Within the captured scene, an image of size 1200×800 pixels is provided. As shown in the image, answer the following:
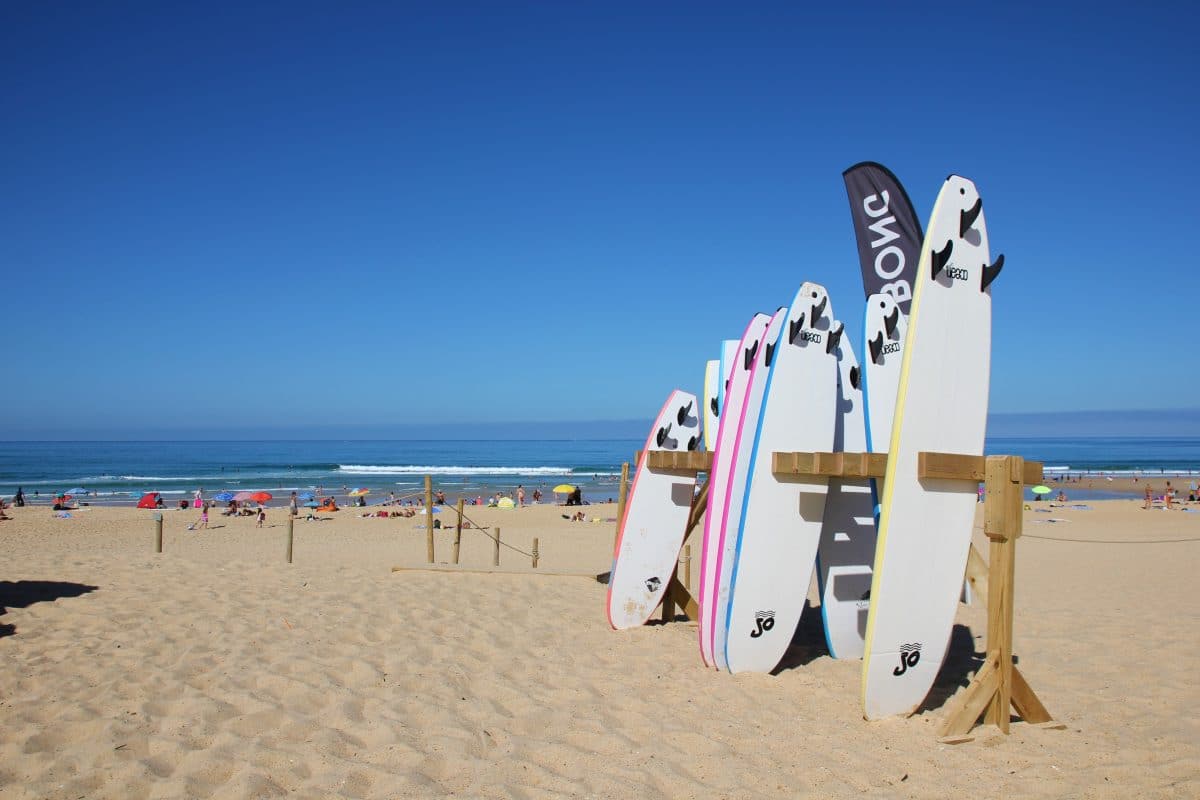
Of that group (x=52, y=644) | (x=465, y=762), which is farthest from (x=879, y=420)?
(x=52, y=644)

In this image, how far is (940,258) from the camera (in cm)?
458

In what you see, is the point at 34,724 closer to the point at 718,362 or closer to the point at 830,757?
the point at 830,757

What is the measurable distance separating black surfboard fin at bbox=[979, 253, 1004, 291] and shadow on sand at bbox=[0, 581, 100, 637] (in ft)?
23.3

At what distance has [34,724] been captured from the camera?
399 cm

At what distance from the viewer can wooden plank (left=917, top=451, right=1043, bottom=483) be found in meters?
4.42

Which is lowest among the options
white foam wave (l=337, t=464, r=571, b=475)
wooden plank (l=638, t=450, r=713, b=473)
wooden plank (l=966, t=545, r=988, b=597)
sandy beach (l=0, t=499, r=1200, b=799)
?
white foam wave (l=337, t=464, r=571, b=475)

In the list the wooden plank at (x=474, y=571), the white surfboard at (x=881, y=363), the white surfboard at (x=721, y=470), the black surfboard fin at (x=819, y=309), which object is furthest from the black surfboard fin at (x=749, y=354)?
the wooden plank at (x=474, y=571)

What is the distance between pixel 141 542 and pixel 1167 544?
22117 millimetres

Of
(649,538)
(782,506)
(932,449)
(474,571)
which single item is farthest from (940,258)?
(474,571)

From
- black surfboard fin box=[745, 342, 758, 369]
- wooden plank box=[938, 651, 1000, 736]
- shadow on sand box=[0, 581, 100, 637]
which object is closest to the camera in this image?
wooden plank box=[938, 651, 1000, 736]

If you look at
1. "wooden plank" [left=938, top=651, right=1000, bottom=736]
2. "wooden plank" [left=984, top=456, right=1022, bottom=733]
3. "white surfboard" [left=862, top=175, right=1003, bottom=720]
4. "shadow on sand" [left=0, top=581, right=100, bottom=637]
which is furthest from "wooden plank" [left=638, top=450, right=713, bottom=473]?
"shadow on sand" [left=0, top=581, right=100, bottom=637]

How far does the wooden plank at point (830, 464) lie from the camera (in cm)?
508

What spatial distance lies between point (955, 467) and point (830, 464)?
34.5 inches

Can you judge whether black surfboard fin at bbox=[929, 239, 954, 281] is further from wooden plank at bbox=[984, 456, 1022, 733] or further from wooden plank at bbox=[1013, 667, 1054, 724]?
wooden plank at bbox=[1013, 667, 1054, 724]
